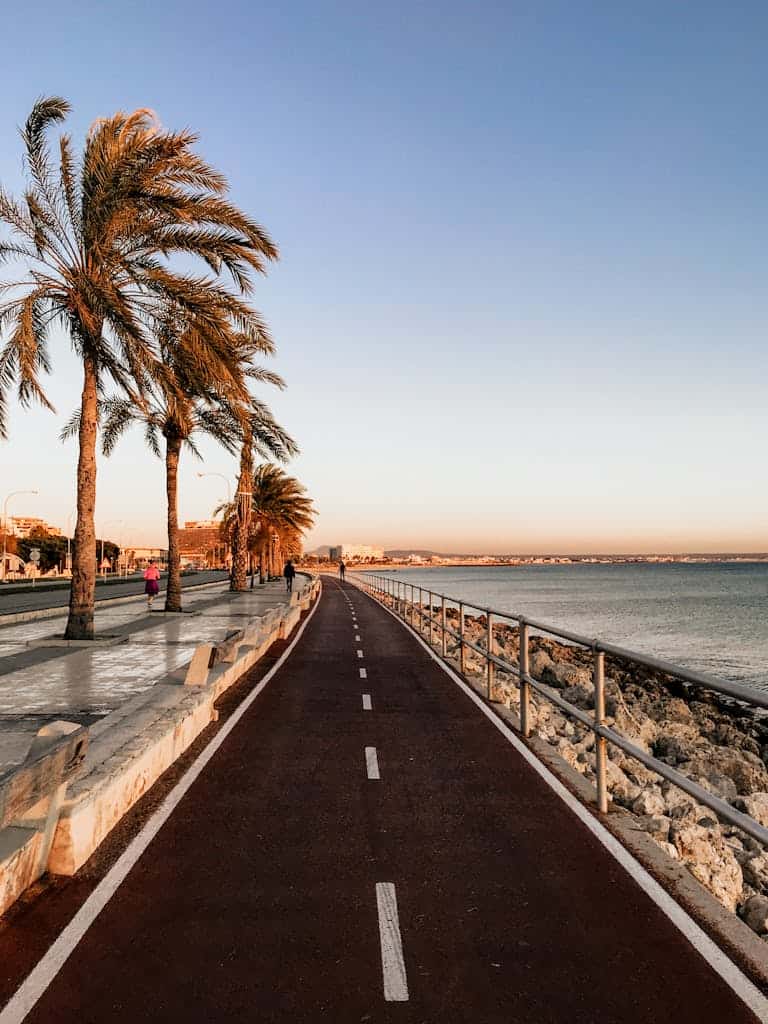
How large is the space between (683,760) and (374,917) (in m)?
11.6

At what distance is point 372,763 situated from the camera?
28.6ft

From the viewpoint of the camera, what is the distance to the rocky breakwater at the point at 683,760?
787cm

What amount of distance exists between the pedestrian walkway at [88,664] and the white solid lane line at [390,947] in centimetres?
439

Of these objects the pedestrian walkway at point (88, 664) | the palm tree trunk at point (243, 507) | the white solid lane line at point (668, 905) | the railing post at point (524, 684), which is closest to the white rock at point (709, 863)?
the white solid lane line at point (668, 905)

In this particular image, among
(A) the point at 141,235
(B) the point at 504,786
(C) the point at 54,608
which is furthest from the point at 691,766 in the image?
(C) the point at 54,608

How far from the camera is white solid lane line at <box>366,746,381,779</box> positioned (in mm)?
8250

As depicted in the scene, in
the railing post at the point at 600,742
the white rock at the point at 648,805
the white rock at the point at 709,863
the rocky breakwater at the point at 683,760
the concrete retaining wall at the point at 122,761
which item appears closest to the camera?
the concrete retaining wall at the point at 122,761

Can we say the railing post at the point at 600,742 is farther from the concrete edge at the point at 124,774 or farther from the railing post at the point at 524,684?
the concrete edge at the point at 124,774

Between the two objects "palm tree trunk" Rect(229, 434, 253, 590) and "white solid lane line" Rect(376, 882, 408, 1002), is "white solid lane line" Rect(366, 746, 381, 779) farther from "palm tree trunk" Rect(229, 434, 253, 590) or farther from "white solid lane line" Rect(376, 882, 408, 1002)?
"palm tree trunk" Rect(229, 434, 253, 590)

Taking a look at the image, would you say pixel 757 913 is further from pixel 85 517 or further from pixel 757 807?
pixel 85 517

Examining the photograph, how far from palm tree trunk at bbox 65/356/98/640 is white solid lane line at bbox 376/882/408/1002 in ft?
47.6

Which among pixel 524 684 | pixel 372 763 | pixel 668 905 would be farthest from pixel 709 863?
pixel 372 763

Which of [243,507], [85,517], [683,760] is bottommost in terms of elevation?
[683,760]

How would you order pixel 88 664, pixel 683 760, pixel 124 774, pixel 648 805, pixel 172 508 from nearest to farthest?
pixel 124 774
pixel 648 805
pixel 683 760
pixel 88 664
pixel 172 508
